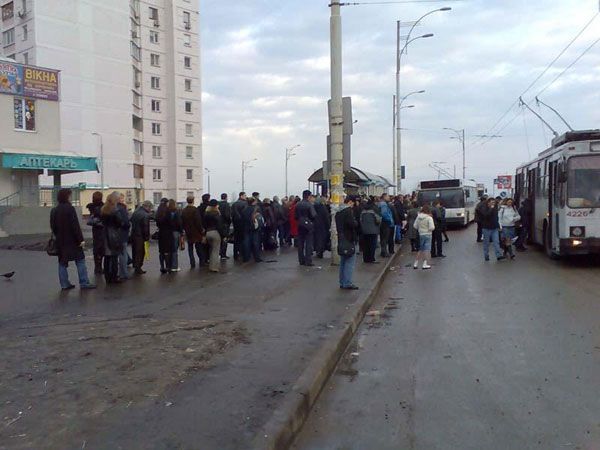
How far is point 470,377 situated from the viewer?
19.3ft

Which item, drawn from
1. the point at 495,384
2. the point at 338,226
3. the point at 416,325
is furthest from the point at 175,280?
the point at 495,384

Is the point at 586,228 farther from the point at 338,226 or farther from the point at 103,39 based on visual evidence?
the point at 103,39

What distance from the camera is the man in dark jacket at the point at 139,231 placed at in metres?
12.7

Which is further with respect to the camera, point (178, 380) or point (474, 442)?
point (178, 380)

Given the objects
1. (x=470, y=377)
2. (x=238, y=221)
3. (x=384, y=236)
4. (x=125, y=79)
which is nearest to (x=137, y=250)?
(x=238, y=221)

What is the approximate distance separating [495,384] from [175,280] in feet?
24.9

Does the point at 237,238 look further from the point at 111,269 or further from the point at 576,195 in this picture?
the point at 576,195

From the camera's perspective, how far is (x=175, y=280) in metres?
11.9

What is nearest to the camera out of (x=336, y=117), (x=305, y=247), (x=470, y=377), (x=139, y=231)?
(x=470, y=377)

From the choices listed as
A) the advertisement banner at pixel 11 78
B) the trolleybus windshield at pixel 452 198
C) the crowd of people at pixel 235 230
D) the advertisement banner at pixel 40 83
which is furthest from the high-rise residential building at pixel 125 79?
the crowd of people at pixel 235 230

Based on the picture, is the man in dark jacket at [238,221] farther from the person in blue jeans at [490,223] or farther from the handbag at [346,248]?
the person in blue jeans at [490,223]

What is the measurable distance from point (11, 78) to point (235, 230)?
1691cm

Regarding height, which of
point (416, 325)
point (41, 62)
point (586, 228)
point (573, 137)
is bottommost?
point (416, 325)

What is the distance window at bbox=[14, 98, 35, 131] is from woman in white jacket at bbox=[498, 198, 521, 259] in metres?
21.1
